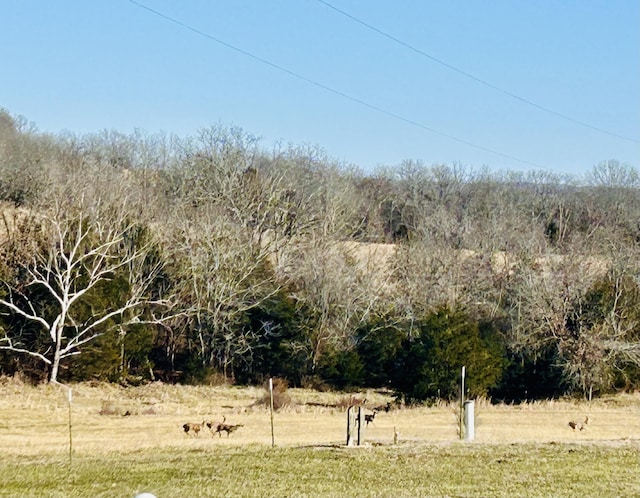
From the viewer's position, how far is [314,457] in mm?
19078

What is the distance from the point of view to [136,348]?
168 ft

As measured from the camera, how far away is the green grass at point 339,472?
15.1 meters

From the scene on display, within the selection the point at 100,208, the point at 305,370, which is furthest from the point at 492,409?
the point at 100,208

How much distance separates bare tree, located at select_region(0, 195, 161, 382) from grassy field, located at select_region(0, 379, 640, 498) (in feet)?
39.1

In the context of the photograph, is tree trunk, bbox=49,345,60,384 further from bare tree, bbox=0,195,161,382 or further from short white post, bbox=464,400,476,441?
short white post, bbox=464,400,476,441

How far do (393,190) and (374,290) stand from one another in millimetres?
33864

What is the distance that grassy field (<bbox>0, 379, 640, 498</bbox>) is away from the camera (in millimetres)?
15391

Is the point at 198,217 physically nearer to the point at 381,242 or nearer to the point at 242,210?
the point at 242,210

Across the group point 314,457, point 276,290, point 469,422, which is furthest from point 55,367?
point 314,457

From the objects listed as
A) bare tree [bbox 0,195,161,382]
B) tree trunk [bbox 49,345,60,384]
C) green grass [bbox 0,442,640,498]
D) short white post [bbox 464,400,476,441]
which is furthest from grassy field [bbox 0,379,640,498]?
bare tree [bbox 0,195,161,382]

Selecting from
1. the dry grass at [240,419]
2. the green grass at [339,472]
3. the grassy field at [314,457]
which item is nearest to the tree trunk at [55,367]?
the dry grass at [240,419]

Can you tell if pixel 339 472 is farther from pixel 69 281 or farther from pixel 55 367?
pixel 69 281

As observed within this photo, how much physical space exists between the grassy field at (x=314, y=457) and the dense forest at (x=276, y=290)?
12.4m

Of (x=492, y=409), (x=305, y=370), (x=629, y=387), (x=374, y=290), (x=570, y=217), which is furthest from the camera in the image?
(x=570, y=217)
